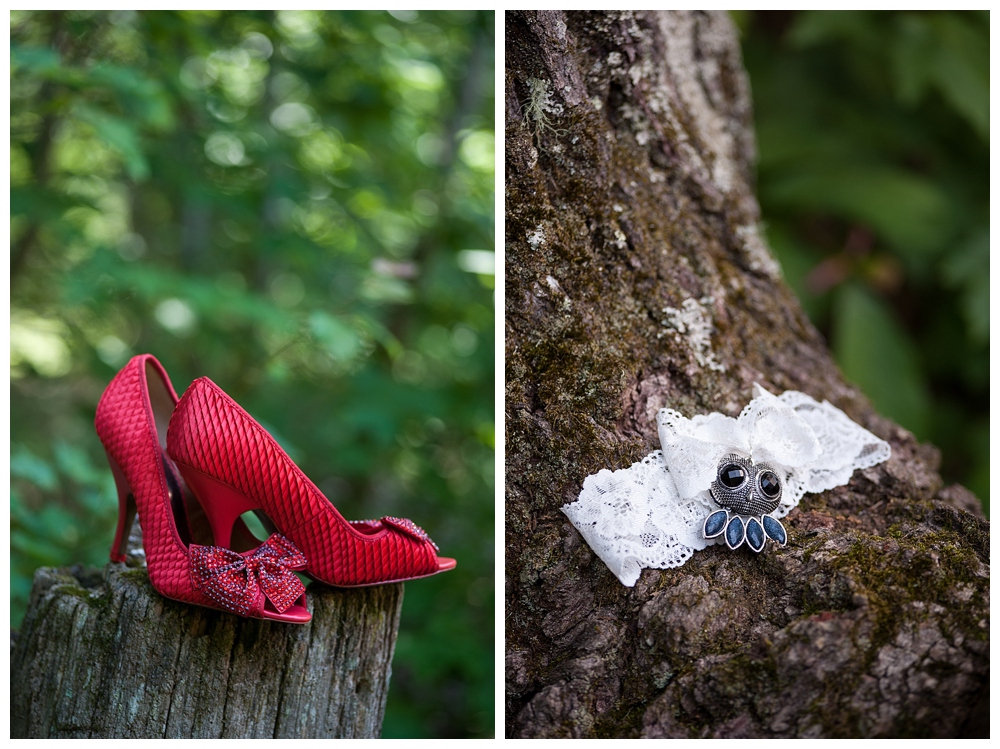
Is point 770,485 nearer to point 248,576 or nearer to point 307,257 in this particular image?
point 248,576

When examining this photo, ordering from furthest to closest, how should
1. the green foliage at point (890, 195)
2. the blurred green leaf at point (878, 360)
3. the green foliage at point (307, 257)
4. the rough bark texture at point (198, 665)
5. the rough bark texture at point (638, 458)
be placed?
the blurred green leaf at point (878, 360) → the green foliage at point (890, 195) → the green foliage at point (307, 257) → the rough bark texture at point (198, 665) → the rough bark texture at point (638, 458)

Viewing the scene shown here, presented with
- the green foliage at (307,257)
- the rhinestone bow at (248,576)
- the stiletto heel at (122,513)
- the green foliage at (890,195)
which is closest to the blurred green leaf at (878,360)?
the green foliage at (890,195)

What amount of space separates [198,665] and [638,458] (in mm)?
692

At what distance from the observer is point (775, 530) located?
36.8 inches

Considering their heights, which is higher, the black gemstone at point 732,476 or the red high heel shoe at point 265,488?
the black gemstone at point 732,476

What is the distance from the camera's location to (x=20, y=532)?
1.59m

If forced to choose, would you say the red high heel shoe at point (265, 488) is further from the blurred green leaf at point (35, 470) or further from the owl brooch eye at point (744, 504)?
the blurred green leaf at point (35, 470)

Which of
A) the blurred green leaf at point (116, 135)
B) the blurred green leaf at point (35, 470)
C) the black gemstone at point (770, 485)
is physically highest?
the blurred green leaf at point (116, 135)

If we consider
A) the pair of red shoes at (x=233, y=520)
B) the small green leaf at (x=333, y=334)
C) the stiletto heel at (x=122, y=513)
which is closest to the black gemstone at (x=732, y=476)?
the pair of red shoes at (x=233, y=520)

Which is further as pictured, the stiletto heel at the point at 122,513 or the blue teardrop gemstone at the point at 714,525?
the stiletto heel at the point at 122,513

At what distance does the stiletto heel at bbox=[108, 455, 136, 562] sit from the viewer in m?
1.09

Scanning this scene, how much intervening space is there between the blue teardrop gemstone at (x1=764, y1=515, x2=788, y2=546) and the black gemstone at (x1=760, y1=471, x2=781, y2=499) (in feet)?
0.11

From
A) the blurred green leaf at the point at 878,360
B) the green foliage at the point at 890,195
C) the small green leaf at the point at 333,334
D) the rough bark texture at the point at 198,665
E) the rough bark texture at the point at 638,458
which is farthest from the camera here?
the blurred green leaf at the point at 878,360

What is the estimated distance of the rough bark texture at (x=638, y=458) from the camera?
33.4 inches
